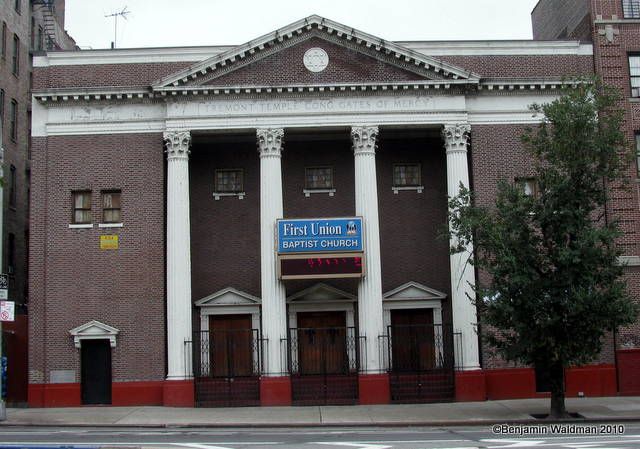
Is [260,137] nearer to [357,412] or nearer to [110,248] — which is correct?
[110,248]

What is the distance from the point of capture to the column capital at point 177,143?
29.9m

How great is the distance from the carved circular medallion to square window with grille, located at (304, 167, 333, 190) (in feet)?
14.3

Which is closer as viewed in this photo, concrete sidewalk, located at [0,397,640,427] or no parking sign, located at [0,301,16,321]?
concrete sidewalk, located at [0,397,640,427]

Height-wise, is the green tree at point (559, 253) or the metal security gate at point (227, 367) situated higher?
the green tree at point (559, 253)

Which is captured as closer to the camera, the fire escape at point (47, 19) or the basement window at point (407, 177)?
the basement window at point (407, 177)

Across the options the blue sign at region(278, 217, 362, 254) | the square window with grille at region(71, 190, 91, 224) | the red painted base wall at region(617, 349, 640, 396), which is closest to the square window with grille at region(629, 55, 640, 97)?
the red painted base wall at region(617, 349, 640, 396)

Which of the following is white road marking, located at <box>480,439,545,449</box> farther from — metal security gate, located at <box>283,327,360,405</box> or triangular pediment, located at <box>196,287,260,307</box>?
triangular pediment, located at <box>196,287,260,307</box>

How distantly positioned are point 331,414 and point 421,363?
6.25 metres

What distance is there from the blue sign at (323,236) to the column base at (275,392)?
14.6ft

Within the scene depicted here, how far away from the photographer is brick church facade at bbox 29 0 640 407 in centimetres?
2916

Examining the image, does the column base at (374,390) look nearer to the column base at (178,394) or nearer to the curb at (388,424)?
the curb at (388,424)

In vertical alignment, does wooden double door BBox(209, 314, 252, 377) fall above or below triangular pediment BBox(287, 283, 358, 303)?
below

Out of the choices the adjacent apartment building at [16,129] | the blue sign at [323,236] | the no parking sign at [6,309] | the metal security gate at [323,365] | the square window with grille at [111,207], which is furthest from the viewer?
the adjacent apartment building at [16,129]

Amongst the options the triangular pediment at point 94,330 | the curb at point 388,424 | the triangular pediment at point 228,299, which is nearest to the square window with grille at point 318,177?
the triangular pediment at point 228,299
